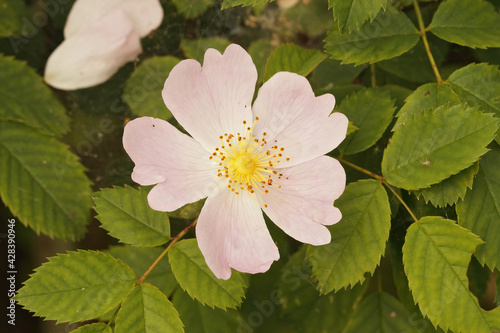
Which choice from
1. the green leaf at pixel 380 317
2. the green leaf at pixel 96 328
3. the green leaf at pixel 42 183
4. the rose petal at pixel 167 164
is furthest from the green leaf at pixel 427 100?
the green leaf at pixel 42 183

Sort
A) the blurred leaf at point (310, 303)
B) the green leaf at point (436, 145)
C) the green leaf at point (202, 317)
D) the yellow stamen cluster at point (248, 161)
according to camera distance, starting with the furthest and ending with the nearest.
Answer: the blurred leaf at point (310, 303), the green leaf at point (202, 317), the yellow stamen cluster at point (248, 161), the green leaf at point (436, 145)

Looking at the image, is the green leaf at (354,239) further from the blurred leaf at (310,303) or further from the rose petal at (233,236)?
the blurred leaf at (310,303)

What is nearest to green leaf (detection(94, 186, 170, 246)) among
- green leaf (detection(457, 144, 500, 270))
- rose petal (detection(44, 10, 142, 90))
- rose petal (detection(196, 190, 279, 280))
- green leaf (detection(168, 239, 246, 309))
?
green leaf (detection(168, 239, 246, 309))

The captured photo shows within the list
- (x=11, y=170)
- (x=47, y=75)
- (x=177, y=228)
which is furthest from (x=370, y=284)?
(x=47, y=75)

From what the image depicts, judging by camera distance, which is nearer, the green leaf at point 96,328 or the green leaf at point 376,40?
the green leaf at point 96,328

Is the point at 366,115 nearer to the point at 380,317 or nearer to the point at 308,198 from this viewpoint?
the point at 308,198

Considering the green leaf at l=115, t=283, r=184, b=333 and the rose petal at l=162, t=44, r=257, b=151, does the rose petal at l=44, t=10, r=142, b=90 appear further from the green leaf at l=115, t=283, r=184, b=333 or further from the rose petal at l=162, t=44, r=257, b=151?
the green leaf at l=115, t=283, r=184, b=333
